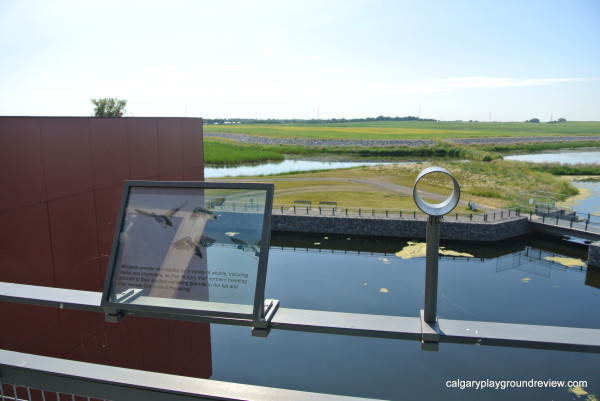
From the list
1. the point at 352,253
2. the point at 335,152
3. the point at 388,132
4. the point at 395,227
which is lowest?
the point at 352,253

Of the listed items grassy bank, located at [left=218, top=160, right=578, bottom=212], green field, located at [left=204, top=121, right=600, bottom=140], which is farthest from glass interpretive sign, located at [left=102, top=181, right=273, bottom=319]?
green field, located at [left=204, top=121, right=600, bottom=140]

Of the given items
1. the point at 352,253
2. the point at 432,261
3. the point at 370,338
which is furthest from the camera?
the point at 352,253

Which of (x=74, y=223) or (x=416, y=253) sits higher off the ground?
(x=74, y=223)

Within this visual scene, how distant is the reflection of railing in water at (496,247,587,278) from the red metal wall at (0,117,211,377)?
18108 mm

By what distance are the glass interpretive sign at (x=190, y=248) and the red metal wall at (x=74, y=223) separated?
3598mm

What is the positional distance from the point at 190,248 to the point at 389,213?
86.0 ft

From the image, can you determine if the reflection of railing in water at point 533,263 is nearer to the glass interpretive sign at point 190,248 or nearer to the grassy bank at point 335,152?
the glass interpretive sign at point 190,248

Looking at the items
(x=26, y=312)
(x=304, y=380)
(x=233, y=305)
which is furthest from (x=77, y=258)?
(x=304, y=380)

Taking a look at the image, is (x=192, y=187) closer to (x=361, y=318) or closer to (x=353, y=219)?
(x=361, y=318)

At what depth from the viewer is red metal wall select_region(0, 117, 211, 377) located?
16.7ft

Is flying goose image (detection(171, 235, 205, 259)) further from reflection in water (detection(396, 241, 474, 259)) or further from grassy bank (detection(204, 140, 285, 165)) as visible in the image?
grassy bank (detection(204, 140, 285, 165))

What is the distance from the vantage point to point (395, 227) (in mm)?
26047

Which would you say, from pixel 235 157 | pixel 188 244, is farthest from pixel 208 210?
pixel 235 157

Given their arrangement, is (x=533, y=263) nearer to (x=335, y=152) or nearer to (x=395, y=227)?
(x=395, y=227)
